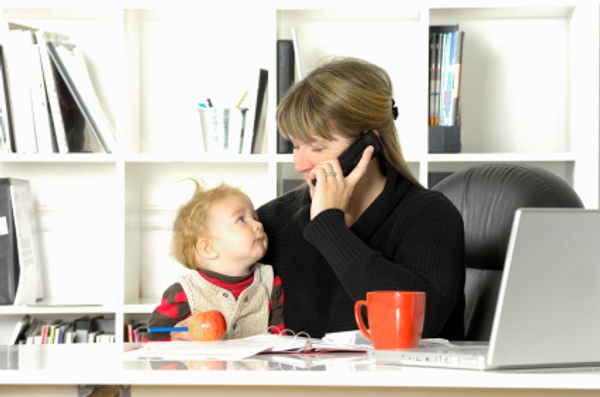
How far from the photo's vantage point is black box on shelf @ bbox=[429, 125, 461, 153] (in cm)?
219

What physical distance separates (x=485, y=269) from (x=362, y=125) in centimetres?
47

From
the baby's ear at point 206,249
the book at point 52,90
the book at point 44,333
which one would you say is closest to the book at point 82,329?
the book at point 44,333

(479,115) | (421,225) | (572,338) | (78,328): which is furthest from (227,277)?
(479,115)

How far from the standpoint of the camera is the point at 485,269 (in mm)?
1537

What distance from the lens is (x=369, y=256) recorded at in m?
1.22

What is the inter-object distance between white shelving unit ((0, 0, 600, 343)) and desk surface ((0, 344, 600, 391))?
160 cm

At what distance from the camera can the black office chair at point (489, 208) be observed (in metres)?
1.40

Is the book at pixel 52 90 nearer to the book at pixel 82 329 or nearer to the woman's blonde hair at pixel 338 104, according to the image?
the book at pixel 82 329

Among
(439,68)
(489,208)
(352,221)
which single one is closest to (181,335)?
(352,221)

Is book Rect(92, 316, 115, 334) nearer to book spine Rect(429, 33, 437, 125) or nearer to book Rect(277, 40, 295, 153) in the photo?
book Rect(277, 40, 295, 153)

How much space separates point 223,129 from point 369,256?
115 centimetres

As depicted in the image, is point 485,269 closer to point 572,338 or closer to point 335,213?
point 335,213

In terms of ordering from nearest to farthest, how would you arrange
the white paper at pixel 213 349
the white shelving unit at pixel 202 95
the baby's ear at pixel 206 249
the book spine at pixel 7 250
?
the white paper at pixel 213 349 → the baby's ear at pixel 206 249 → the book spine at pixel 7 250 → the white shelving unit at pixel 202 95

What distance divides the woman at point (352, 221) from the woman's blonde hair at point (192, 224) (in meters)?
0.18
